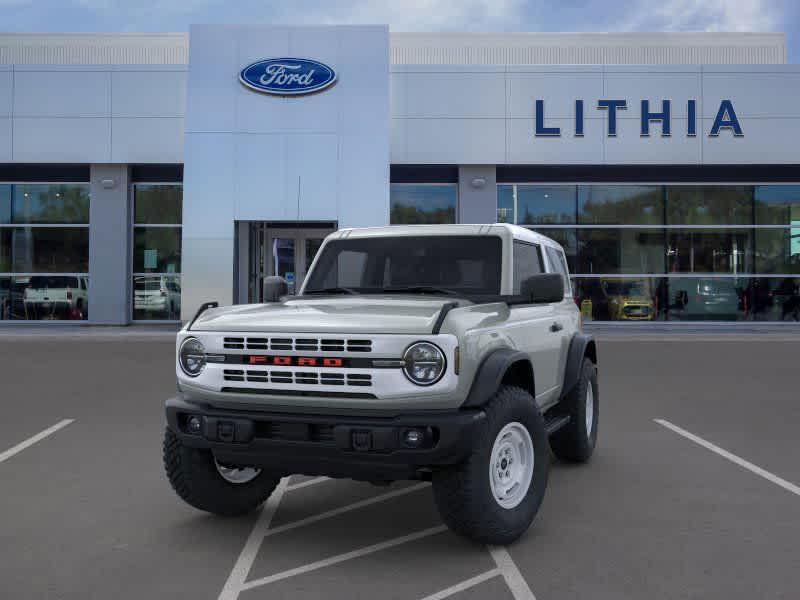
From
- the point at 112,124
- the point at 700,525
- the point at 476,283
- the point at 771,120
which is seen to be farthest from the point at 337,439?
the point at 771,120

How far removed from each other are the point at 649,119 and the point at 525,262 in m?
18.0

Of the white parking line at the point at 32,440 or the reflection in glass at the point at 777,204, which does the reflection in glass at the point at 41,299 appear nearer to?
the white parking line at the point at 32,440

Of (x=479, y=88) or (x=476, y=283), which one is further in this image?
(x=479, y=88)

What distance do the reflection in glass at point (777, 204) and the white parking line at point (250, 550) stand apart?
21.8m

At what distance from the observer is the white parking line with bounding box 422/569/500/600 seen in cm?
376

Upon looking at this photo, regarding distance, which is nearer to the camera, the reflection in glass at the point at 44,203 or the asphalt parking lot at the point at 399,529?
the asphalt parking lot at the point at 399,529

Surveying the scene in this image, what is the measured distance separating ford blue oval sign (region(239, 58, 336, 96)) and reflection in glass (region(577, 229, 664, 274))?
880cm

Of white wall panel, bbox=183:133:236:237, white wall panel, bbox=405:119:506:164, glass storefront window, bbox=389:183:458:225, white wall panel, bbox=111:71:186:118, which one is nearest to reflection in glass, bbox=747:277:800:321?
white wall panel, bbox=405:119:506:164

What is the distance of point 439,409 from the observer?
4.12m

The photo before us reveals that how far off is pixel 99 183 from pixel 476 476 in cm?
2156

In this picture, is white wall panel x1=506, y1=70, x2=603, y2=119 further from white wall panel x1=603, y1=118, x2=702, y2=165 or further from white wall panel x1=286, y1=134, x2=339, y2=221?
white wall panel x1=286, y1=134, x2=339, y2=221

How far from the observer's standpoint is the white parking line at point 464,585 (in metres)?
3.76

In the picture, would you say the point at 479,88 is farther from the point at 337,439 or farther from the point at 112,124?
the point at 337,439

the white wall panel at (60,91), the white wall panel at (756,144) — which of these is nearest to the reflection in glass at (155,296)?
the white wall panel at (60,91)
